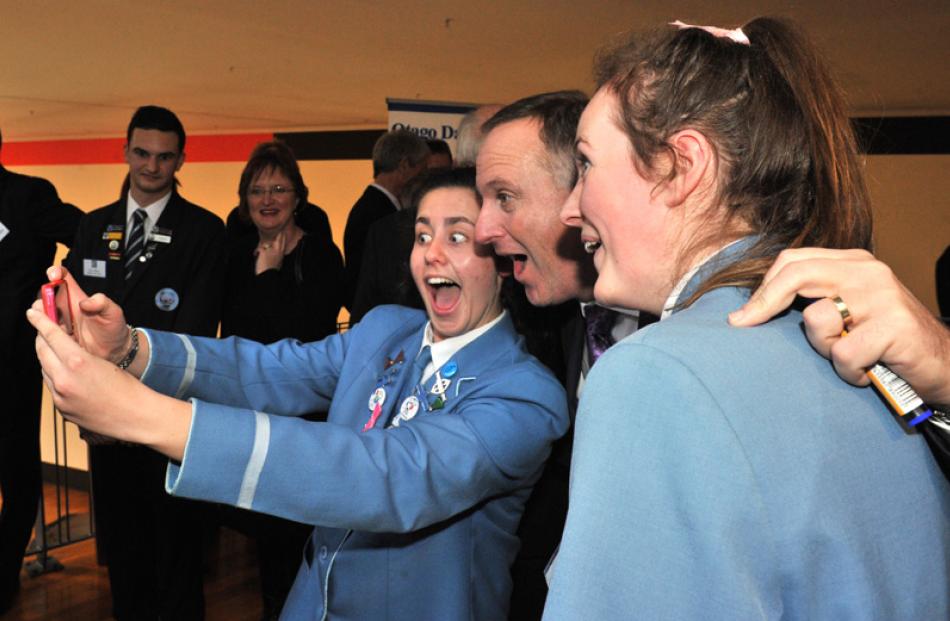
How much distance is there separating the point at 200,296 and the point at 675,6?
10.6ft

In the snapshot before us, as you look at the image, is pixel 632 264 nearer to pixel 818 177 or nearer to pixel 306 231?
pixel 818 177

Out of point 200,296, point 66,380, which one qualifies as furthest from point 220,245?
point 66,380

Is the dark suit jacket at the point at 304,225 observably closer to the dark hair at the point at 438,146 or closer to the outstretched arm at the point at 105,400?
the dark hair at the point at 438,146

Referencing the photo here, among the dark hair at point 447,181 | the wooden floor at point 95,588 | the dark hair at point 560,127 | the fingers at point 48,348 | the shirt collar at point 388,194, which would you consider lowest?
the wooden floor at point 95,588

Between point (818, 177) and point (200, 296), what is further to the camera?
point (200, 296)

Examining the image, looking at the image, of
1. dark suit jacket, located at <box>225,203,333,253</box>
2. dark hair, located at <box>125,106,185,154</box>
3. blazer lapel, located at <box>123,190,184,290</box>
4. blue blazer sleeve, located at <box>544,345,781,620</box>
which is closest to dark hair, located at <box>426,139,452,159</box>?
dark suit jacket, located at <box>225,203,333,253</box>

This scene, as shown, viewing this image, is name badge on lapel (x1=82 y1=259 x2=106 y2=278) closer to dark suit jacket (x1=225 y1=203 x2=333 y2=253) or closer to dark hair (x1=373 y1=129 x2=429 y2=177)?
dark suit jacket (x1=225 y1=203 x2=333 y2=253)

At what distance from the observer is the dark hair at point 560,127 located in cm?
183

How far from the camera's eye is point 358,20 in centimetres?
572

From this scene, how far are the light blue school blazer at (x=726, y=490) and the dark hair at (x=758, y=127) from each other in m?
0.15

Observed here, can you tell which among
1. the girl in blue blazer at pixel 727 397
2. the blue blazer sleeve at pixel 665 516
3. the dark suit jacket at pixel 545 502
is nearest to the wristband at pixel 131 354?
the dark suit jacket at pixel 545 502

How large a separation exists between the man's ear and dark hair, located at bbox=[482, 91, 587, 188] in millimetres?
921

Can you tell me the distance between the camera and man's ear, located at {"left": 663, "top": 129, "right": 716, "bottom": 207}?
912mm

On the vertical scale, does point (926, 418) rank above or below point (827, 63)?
below
